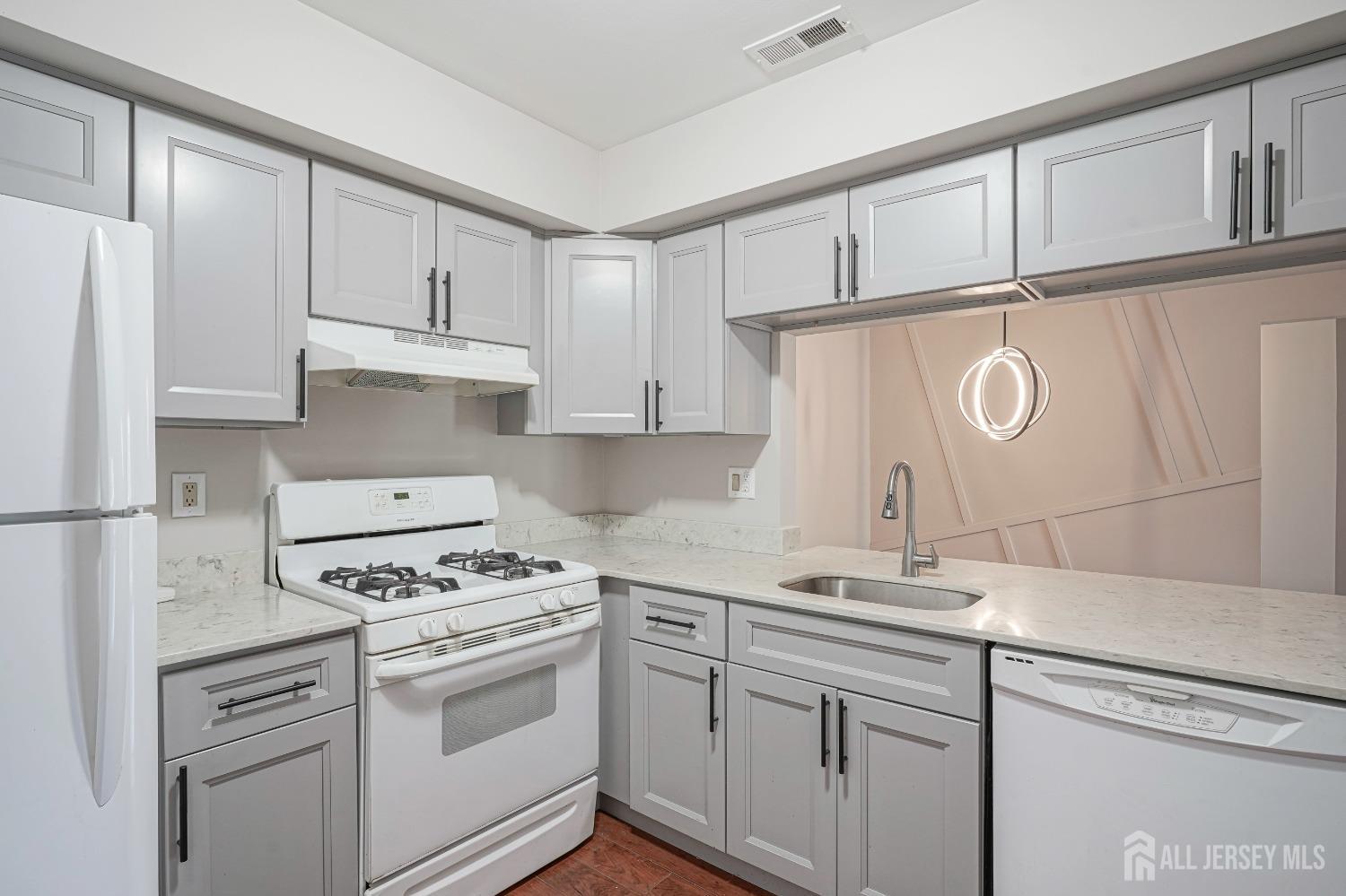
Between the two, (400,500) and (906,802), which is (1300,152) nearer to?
(906,802)

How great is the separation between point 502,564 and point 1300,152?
235 centimetres

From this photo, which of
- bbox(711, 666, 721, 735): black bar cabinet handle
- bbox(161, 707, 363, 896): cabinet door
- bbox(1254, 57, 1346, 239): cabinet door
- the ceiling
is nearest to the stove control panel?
bbox(161, 707, 363, 896): cabinet door

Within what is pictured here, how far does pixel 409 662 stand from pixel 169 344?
1001 millimetres

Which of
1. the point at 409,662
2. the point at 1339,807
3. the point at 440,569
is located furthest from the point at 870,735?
the point at 440,569

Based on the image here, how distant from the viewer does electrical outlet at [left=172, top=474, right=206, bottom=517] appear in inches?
77.2

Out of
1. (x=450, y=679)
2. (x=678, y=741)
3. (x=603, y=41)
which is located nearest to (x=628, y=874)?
(x=678, y=741)

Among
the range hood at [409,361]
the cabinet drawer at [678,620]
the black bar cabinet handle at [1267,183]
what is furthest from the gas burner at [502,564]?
the black bar cabinet handle at [1267,183]

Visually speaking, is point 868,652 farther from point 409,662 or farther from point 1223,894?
point 409,662

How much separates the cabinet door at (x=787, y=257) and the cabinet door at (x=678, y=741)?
1.22 metres

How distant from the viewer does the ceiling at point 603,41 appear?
6.06ft

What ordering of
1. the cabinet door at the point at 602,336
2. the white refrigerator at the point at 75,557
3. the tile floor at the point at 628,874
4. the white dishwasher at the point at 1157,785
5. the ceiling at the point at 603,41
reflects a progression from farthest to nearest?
the cabinet door at the point at 602,336 → the tile floor at the point at 628,874 → the ceiling at the point at 603,41 → the white dishwasher at the point at 1157,785 → the white refrigerator at the point at 75,557

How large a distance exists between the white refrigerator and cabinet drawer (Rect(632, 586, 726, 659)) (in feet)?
4.56

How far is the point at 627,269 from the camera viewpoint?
2.71 m

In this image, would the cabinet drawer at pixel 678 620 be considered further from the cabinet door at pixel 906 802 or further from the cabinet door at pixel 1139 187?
the cabinet door at pixel 1139 187
